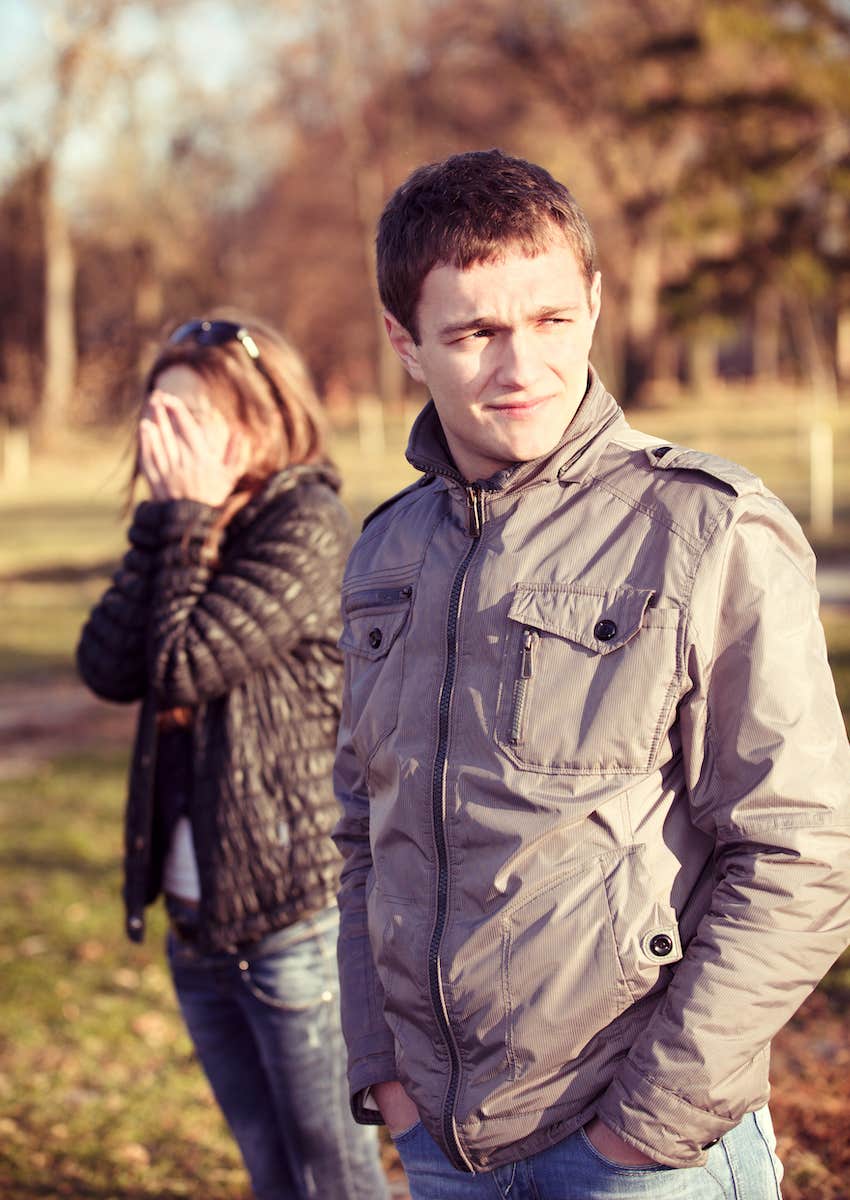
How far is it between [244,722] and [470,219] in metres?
1.23

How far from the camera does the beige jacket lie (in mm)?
1631

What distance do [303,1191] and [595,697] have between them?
1.53m

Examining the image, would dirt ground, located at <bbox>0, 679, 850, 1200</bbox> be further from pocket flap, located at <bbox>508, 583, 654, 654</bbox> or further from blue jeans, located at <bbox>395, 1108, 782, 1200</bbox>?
pocket flap, located at <bbox>508, 583, 654, 654</bbox>

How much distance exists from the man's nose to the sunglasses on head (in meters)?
1.21

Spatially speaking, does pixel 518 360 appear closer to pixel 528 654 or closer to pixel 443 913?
pixel 528 654

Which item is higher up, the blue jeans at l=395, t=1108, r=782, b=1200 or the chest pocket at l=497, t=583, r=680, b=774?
the chest pocket at l=497, t=583, r=680, b=774

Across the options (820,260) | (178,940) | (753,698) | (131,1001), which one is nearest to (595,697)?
(753,698)

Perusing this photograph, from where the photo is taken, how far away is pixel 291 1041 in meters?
2.63

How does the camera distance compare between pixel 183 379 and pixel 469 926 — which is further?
pixel 183 379

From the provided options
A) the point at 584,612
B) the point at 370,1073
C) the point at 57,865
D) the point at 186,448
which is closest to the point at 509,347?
the point at 584,612

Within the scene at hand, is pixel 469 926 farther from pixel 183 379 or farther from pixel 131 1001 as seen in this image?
pixel 131 1001

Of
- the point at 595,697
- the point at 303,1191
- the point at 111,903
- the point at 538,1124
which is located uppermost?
the point at 595,697

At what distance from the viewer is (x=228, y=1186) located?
3848mm

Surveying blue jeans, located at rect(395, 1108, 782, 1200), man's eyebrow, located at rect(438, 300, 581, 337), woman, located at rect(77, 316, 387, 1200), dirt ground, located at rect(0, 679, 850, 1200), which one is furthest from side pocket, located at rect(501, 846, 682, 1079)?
dirt ground, located at rect(0, 679, 850, 1200)
